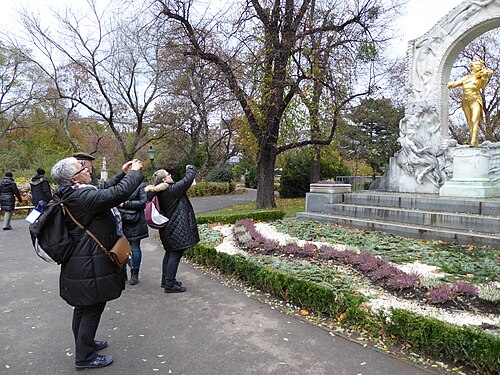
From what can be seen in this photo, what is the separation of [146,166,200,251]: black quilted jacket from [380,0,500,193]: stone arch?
8856mm

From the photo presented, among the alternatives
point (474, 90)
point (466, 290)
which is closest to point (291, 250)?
point (466, 290)

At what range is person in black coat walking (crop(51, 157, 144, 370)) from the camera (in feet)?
9.20

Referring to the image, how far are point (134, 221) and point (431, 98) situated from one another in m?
10.7

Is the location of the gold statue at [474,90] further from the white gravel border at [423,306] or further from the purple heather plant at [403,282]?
the purple heather plant at [403,282]

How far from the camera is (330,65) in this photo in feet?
42.4

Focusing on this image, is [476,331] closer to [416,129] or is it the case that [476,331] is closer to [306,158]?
[416,129]

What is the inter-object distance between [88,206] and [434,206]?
330 inches

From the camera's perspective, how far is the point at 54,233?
111 inches

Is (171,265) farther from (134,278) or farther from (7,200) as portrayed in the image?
(7,200)

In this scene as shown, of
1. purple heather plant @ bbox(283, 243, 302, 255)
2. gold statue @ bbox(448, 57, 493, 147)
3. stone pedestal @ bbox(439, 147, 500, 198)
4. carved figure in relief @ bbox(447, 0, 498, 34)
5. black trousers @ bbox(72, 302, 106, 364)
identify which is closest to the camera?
black trousers @ bbox(72, 302, 106, 364)

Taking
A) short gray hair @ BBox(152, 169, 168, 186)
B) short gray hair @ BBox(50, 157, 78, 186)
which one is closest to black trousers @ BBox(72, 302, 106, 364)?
short gray hair @ BBox(50, 157, 78, 186)

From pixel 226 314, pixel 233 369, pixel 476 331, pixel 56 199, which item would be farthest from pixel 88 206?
pixel 476 331

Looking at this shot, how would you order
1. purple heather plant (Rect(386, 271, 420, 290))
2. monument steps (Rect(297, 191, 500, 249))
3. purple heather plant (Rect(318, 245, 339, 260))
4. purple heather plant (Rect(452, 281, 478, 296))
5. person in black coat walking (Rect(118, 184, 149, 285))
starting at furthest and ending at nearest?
monument steps (Rect(297, 191, 500, 249))
purple heather plant (Rect(318, 245, 339, 260))
person in black coat walking (Rect(118, 184, 149, 285))
purple heather plant (Rect(386, 271, 420, 290))
purple heather plant (Rect(452, 281, 478, 296))

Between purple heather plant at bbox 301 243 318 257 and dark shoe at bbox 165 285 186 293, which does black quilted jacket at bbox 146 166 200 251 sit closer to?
dark shoe at bbox 165 285 186 293
